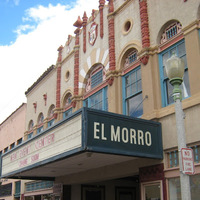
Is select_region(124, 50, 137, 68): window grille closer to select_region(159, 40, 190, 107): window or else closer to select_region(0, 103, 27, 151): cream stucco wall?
select_region(159, 40, 190, 107): window

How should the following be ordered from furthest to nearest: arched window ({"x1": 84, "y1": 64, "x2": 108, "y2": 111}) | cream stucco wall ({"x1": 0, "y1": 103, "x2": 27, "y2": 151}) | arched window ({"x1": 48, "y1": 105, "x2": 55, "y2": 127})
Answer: cream stucco wall ({"x1": 0, "y1": 103, "x2": 27, "y2": 151}) → arched window ({"x1": 48, "y1": 105, "x2": 55, "y2": 127}) → arched window ({"x1": 84, "y1": 64, "x2": 108, "y2": 111})

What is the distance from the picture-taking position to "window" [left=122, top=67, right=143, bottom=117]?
13.3 metres

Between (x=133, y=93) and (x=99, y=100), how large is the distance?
2885 millimetres

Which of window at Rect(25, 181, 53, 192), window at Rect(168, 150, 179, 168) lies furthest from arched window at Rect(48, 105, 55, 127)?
window at Rect(168, 150, 179, 168)

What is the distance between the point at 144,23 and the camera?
44.0ft

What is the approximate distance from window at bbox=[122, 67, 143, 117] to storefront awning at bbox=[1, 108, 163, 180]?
1.95 meters

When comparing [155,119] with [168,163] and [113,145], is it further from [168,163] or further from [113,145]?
[113,145]

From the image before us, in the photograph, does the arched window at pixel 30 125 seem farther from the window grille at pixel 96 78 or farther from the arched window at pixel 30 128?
the window grille at pixel 96 78

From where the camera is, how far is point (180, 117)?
6.97 metres

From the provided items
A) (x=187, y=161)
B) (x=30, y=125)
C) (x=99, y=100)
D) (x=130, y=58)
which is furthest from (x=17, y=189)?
(x=187, y=161)

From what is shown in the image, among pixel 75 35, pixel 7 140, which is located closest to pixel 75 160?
pixel 75 35

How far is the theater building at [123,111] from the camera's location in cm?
1046

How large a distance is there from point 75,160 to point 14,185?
1629 centimetres

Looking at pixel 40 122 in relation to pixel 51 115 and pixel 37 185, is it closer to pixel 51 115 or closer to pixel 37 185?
pixel 51 115
